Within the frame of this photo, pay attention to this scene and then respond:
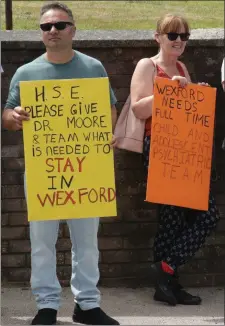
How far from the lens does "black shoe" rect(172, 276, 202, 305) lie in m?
6.39

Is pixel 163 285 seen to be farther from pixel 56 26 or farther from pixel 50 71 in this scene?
pixel 56 26

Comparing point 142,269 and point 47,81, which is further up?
point 47,81

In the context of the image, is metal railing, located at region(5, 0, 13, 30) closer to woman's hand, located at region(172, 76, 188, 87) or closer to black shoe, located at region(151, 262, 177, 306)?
woman's hand, located at region(172, 76, 188, 87)

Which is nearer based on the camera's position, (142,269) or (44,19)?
(44,19)

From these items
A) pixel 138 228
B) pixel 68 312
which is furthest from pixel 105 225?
pixel 68 312

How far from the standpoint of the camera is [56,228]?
233 inches

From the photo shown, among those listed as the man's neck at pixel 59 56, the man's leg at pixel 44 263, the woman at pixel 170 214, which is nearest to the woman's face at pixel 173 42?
the woman at pixel 170 214

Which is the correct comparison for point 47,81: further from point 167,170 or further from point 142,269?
point 142,269

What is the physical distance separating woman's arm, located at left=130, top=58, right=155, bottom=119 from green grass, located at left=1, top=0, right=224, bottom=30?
1394mm

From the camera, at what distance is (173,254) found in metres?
6.35

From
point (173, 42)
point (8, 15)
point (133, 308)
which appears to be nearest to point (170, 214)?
point (133, 308)

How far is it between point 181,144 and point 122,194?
74 cm

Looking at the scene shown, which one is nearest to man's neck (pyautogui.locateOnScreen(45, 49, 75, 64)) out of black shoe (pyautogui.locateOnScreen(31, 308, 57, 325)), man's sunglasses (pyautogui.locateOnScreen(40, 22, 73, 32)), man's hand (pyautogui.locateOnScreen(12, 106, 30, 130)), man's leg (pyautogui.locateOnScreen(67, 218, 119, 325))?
man's sunglasses (pyautogui.locateOnScreen(40, 22, 73, 32))

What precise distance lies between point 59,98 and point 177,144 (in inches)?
31.6
